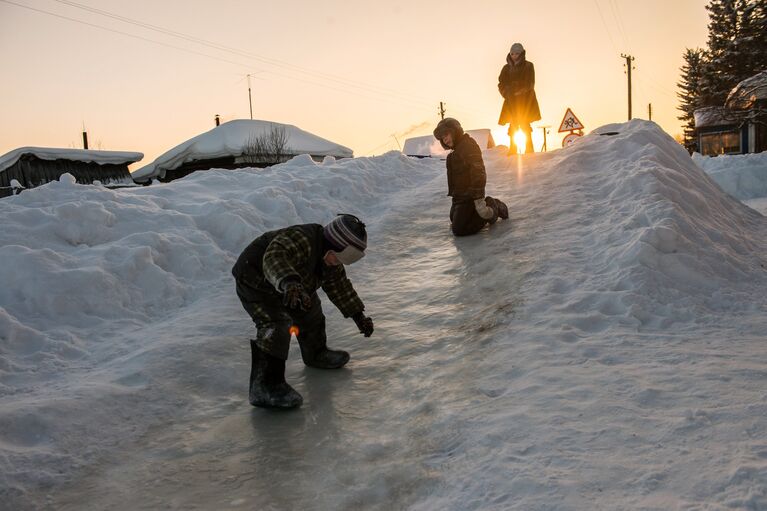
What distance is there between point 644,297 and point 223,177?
7.44m

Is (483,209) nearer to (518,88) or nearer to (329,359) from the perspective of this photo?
(329,359)

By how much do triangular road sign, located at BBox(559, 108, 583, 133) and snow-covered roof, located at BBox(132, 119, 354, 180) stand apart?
1892 cm

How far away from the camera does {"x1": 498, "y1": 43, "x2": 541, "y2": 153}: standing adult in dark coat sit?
10.1 meters

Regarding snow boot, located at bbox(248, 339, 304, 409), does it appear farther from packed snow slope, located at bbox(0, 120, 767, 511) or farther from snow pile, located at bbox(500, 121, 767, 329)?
snow pile, located at bbox(500, 121, 767, 329)

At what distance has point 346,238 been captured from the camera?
11.5ft

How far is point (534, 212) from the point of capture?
6.84 metres

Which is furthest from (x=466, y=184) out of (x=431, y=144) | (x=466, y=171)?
(x=431, y=144)

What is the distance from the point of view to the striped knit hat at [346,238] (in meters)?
3.50

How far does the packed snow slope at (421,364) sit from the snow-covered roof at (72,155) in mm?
20534

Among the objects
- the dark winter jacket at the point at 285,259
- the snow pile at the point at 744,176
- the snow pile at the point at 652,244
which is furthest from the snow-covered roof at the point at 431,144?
the dark winter jacket at the point at 285,259

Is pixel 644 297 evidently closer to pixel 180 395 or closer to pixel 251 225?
pixel 180 395

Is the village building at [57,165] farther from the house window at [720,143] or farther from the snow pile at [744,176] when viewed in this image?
the house window at [720,143]

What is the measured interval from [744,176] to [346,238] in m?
14.8

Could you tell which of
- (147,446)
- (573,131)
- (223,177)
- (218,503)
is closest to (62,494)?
(147,446)
